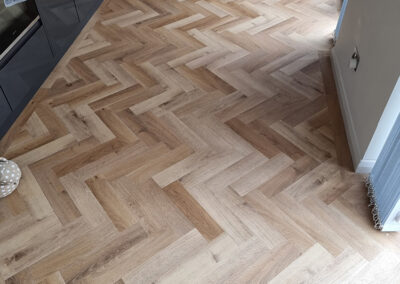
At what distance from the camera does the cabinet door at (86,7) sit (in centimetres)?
301

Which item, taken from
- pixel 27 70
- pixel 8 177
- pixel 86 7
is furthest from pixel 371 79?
pixel 86 7

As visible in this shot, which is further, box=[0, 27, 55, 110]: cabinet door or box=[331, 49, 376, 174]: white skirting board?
box=[0, 27, 55, 110]: cabinet door

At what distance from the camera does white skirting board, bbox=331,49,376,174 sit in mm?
1910

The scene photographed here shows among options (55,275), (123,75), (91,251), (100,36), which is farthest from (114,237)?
(100,36)

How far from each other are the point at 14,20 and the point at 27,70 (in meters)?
0.29

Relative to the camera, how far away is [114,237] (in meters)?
1.67

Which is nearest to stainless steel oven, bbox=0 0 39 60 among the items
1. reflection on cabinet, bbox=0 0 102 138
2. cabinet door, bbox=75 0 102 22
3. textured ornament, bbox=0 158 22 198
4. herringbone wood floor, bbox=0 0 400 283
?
reflection on cabinet, bbox=0 0 102 138

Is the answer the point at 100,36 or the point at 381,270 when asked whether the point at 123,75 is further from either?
the point at 381,270

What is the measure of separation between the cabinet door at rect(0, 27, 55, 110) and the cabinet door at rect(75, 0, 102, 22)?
0.61m

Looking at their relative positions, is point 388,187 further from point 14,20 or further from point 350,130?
point 14,20

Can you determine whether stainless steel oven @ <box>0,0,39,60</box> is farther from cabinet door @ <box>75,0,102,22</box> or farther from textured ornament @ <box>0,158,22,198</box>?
cabinet door @ <box>75,0,102,22</box>

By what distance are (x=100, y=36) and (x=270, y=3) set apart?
5.01 feet

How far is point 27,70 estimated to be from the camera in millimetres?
2297

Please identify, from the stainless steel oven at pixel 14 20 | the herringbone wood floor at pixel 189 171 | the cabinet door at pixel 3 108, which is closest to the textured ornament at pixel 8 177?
the herringbone wood floor at pixel 189 171
